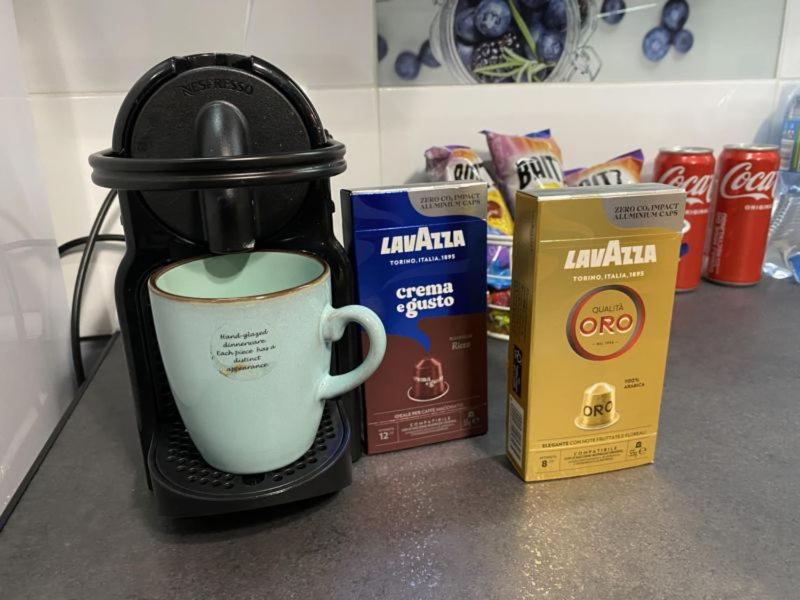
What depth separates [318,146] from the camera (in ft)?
1.43

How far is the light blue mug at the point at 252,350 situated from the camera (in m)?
0.38

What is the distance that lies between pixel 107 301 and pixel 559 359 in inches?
24.1

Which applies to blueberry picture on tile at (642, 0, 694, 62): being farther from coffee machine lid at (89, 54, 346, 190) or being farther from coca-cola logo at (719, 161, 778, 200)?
coffee machine lid at (89, 54, 346, 190)

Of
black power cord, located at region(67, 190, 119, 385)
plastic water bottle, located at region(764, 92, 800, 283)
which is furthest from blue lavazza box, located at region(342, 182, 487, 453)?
plastic water bottle, located at region(764, 92, 800, 283)

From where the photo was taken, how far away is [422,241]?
49 cm

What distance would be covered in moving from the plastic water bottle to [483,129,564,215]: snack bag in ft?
1.25

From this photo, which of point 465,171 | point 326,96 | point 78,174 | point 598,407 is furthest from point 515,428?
point 78,174

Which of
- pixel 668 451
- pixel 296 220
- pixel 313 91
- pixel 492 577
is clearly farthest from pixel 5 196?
pixel 668 451

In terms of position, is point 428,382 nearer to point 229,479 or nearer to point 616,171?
point 229,479

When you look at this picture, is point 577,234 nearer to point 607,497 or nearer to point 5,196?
point 607,497

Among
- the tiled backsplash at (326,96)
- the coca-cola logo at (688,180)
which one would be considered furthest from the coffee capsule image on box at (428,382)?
the coca-cola logo at (688,180)

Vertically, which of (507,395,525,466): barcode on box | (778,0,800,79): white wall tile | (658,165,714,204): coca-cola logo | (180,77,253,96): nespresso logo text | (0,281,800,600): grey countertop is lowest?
(0,281,800,600): grey countertop

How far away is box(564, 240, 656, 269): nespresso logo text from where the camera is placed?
0.44 meters

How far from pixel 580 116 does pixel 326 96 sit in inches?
14.1
